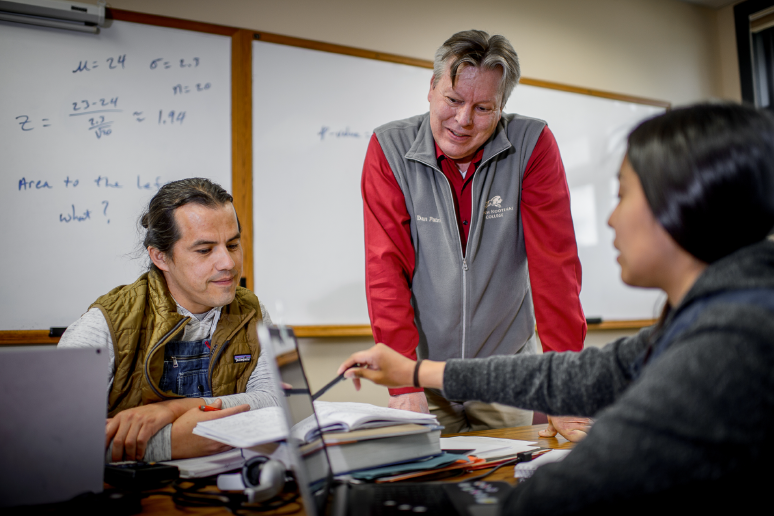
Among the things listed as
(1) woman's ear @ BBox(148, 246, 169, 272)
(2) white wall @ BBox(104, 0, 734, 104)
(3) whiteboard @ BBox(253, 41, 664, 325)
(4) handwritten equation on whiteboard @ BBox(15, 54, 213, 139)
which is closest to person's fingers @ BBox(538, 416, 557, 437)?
(1) woman's ear @ BBox(148, 246, 169, 272)

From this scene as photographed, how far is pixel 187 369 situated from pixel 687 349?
1.18m

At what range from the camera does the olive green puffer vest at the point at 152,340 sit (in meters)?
1.29

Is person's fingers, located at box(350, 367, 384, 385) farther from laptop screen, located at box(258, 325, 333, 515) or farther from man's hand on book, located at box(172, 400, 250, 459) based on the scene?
man's hand on book, located at box(172, 400, 250, 459)

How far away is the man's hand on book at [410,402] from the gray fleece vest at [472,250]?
29cm

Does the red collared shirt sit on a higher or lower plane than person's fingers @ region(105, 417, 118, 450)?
higher

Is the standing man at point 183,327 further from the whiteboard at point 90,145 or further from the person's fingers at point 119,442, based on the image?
the whiteboard at point 90,145

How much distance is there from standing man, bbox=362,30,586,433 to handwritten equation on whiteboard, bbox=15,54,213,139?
105 cm

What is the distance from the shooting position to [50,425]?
76 centimetres

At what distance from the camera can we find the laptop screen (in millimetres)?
611

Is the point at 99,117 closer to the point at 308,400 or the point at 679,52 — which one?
the point at 308,400

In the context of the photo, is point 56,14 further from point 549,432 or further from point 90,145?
point 549,432

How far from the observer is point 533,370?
0.86 m

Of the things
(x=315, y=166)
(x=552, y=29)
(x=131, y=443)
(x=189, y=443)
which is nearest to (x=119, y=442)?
(x=131, y=443)

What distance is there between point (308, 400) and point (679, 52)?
3630 mm
